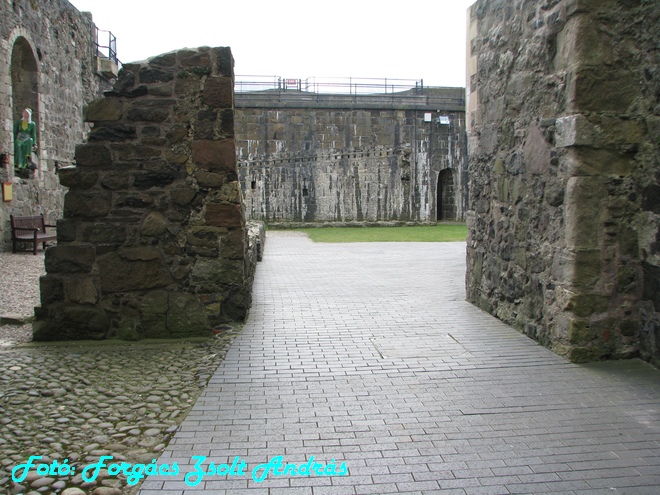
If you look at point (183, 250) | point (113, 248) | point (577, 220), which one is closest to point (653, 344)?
point (577, 220)

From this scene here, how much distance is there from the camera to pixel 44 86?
1719 centimetres

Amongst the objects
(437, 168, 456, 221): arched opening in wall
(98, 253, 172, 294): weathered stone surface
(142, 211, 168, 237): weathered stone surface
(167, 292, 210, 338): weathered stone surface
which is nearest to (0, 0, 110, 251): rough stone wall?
(98, 253, 172, 294): weathered stone surface

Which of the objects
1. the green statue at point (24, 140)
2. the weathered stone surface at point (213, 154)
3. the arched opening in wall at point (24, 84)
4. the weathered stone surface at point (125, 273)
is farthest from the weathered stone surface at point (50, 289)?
the arched opening in wall at point (24, 84)

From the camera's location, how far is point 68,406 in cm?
434

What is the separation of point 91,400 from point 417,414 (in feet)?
7.69

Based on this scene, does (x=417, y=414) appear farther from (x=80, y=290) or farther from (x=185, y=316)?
(x=80, y=290)

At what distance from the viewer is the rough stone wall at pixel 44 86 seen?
1449 centimetres

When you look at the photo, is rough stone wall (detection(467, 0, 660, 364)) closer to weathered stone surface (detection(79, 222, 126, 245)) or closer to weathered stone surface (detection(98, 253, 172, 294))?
weathered stone surface (detection(98, 253, 172, 294))

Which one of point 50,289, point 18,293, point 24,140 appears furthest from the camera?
point 24,140

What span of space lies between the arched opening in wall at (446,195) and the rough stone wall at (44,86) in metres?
18.2

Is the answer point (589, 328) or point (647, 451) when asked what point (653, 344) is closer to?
point (589, 328)

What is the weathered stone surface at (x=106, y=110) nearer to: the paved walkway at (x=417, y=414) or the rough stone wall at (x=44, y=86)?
the paved walkway at (x=417, y=414)

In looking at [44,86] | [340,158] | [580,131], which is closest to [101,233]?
[580,131]

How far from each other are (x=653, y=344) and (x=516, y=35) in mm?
3392
